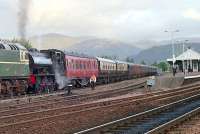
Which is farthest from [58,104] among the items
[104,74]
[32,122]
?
[104,74]

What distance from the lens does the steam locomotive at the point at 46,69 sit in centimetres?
3544

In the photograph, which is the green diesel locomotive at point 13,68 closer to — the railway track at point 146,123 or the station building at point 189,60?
the railway track at point 146,123

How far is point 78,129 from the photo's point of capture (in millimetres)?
17047

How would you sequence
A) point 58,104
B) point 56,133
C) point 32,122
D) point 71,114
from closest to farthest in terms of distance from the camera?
point 56,133 → point 32,122 → point 71,114 → point 58,104

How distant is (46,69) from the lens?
43719mm

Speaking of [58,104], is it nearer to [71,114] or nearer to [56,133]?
[71,114]

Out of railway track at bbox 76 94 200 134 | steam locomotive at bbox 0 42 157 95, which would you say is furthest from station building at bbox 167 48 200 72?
railway track at bbox 76 94 200 134

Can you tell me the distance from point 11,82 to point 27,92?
4.97m

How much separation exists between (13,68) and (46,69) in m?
7.76

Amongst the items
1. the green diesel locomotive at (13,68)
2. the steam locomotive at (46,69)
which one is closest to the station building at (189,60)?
the steam locomotive at (46,69)

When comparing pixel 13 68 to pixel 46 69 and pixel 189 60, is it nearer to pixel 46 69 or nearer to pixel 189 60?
pixel 46 69

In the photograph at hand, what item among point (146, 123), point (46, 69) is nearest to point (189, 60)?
point (46, 69)

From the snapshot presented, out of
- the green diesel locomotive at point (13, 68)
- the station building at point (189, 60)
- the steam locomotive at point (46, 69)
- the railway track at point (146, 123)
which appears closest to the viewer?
the railway track at point (146, 123)

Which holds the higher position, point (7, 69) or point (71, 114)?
point (7, 69)
